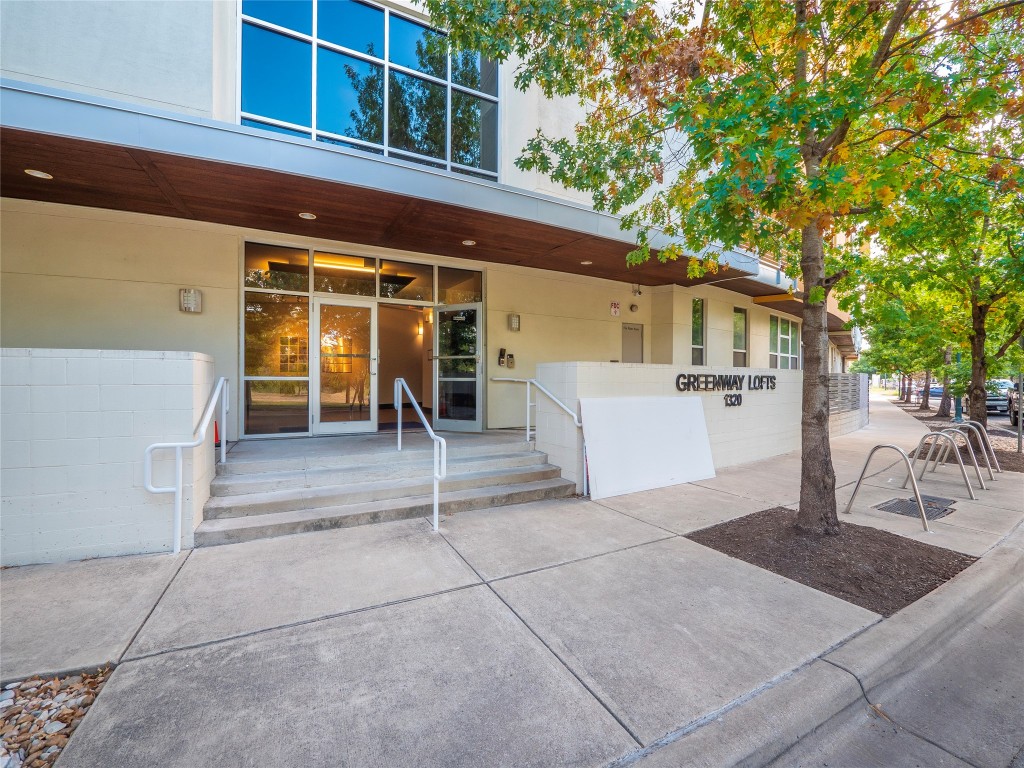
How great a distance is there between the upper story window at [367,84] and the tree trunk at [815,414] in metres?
4.79

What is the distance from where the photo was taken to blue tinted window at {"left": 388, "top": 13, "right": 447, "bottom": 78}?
695cm

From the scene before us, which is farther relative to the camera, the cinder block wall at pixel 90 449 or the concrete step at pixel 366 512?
the concrete step at pixel 366 512

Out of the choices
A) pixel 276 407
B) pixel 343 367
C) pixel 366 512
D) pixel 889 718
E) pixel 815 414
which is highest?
pixel 343 367

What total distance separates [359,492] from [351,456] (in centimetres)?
75

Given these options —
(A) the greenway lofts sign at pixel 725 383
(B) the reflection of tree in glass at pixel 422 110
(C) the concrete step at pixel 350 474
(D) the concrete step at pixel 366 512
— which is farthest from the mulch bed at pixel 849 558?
(B) the reflection of tree in glass at pixel 422 110

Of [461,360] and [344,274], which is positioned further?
[461,360]

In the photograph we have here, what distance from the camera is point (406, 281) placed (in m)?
7.79

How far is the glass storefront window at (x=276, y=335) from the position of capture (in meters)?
6.54

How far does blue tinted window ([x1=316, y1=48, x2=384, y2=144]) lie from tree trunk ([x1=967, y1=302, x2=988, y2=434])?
10.5 meters

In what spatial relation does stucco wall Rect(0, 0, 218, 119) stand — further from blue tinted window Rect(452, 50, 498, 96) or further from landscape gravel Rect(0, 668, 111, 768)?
landscape gravel Rect(0, 668, 111, 768)

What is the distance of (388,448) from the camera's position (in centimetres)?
594

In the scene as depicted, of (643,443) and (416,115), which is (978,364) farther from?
(416,115)

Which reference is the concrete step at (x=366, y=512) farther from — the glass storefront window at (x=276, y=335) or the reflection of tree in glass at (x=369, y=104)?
the reflection of tree in glass at (x=369, y=104)

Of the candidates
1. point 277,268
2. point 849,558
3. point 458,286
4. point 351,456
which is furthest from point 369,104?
point 849,558
